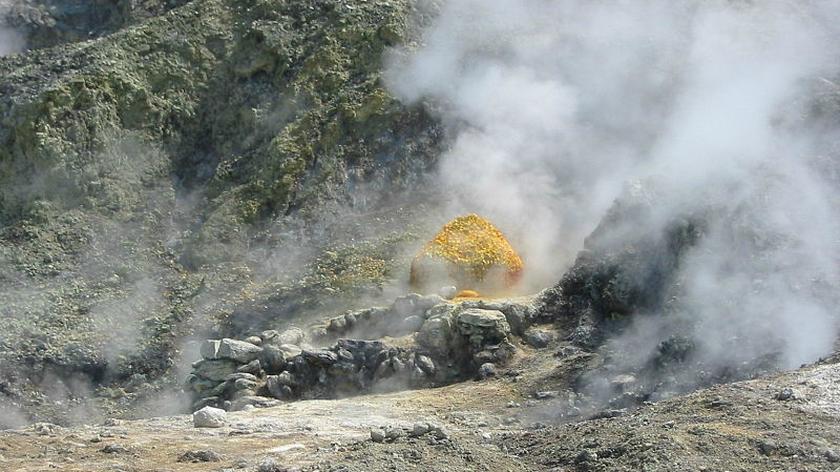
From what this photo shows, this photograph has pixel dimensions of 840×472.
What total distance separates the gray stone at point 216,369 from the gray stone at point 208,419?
9.74 feet

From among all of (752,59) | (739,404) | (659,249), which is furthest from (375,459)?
(752,59)

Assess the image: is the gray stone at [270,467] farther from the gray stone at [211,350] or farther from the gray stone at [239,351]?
the gray stone at [211,350]

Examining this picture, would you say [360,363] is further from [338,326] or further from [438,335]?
[338,326]

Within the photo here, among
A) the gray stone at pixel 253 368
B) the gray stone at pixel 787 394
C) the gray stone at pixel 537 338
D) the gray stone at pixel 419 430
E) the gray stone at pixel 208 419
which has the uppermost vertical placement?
the gray stone at pixel 537 338

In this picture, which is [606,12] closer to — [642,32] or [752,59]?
[642,32]

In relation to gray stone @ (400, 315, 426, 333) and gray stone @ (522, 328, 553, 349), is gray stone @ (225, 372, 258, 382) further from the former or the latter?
gray stone @ (522, 328, 553, 349)

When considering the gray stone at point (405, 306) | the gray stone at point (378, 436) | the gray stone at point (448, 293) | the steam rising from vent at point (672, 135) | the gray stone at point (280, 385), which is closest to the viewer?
the gray stone at point (378, 436)

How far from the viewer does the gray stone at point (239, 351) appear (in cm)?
1522

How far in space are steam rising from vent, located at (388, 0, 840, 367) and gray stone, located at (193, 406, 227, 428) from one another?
4.68m

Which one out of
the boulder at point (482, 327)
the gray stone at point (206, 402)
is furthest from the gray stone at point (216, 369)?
the boulder at point (482, 327)

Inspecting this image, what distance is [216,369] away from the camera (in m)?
15.3

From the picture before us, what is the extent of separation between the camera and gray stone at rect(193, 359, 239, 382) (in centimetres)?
1518

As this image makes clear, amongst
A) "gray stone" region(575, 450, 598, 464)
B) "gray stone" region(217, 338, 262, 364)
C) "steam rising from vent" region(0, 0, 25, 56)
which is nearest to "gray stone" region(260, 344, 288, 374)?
"gray stone" region(217, 338, 262, 364)

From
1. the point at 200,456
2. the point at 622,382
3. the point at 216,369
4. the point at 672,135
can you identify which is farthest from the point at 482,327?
the point at 672,135
